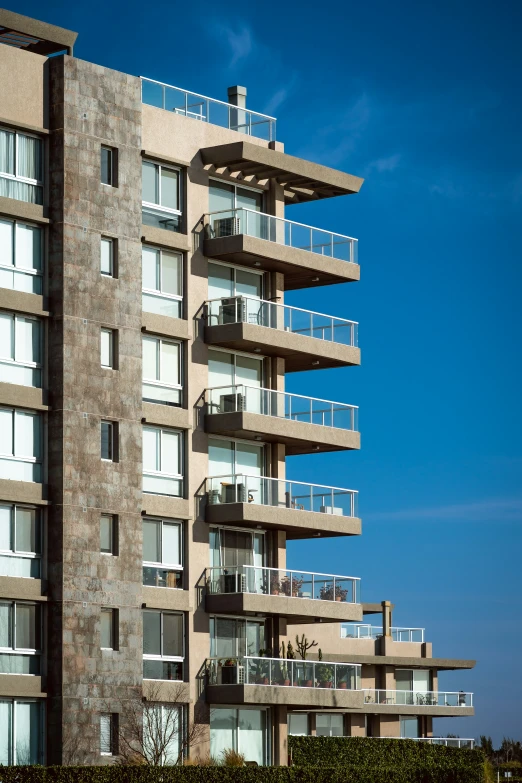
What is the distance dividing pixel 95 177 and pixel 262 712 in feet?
61.6

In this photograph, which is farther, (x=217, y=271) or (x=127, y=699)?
(x=217, y=271)

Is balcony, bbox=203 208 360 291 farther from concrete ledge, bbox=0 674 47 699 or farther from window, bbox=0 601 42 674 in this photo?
concrete ledge, bbox=0 674 47 699

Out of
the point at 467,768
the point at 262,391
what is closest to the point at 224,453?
the point at 262,391

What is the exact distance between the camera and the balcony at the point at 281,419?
53531 millimetres

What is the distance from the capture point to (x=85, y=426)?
48.5 meters

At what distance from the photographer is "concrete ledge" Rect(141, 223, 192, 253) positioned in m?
52.2

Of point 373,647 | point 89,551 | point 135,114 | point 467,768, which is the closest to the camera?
point 89,551

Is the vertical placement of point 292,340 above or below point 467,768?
above

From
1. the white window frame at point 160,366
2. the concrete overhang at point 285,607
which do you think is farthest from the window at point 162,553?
the white window frame at point 160,366

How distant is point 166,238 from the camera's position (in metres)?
53.0

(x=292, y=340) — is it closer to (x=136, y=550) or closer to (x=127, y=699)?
(x=136, y=550)

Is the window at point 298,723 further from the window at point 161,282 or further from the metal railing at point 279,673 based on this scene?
the window at point 161,282

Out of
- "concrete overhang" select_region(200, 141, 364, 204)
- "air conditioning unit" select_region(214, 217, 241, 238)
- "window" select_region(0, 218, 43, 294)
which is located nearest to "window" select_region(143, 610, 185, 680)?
"window" select_region(0, 218, 43, 294)

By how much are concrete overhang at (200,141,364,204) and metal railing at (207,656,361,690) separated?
16.8m
